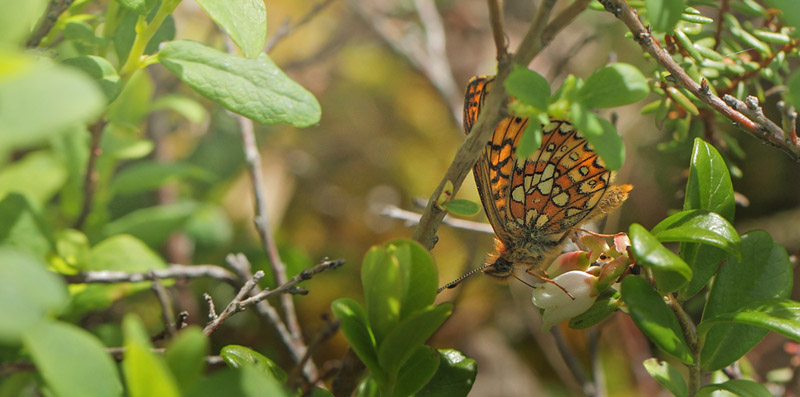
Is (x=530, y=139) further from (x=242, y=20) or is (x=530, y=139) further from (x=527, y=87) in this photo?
(x=242, y=20)

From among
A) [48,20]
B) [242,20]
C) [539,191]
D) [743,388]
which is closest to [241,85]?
[242,20]

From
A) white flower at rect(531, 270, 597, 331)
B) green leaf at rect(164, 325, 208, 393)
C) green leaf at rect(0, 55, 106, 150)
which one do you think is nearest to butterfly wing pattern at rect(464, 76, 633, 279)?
white flower at rect(531, 270, 597, 331)

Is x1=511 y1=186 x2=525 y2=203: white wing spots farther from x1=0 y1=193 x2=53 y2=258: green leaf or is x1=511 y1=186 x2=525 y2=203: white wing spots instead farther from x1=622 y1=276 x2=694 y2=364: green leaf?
x1=0 y1=193 x2=53 y2=258: green leaf

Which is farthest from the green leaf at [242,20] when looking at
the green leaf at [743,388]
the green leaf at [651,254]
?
the green leaf at [743,388]

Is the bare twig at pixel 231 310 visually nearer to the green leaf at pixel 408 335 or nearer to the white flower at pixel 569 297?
the green leaf at pixel 408 335

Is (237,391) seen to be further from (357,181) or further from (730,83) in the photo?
(357,181)

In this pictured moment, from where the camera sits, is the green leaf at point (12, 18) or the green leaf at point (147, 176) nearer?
the green leaf at point (12, 18)

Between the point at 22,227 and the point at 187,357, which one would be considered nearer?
the point at 187,357

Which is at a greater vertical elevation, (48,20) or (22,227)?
(48,20)
